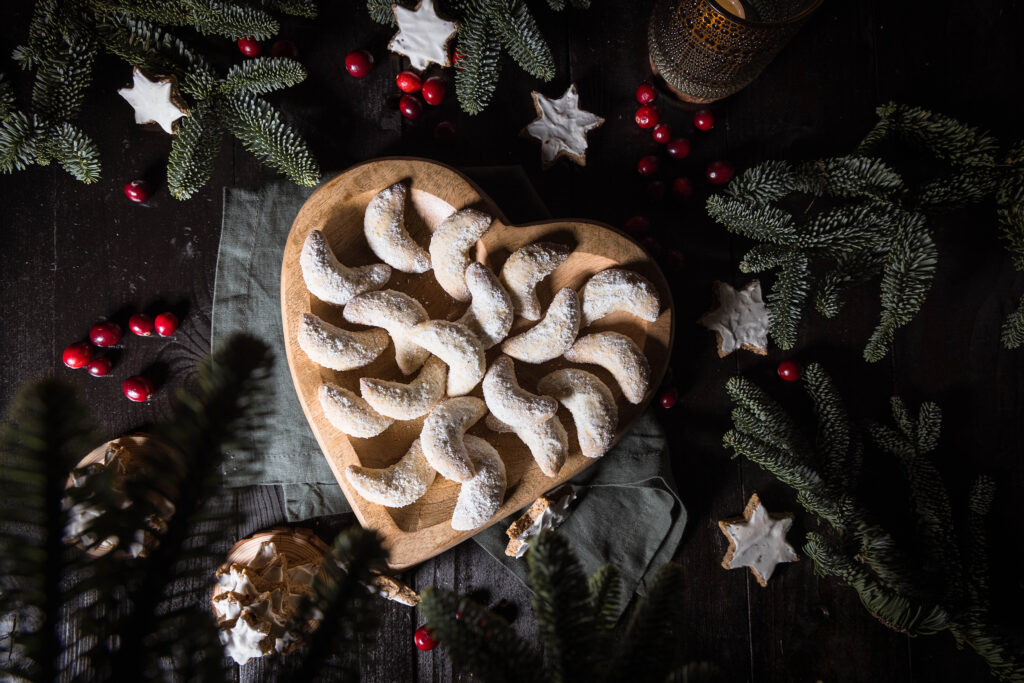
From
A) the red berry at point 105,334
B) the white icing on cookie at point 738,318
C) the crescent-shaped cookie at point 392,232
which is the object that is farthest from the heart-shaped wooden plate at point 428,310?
the red berry at point 105,334

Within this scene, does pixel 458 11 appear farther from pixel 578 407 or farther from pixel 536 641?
pixel 536 641

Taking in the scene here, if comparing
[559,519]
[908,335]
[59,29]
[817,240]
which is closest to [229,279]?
[59,29]

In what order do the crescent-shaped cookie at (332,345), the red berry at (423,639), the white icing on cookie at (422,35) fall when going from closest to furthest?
the crescent-shaped cookie at (332,345)
the white icing on cookie at (422,35)
the red berry at (423,639)

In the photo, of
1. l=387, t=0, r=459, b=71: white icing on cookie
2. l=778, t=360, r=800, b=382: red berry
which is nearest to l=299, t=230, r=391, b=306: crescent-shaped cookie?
l=387, t=0, r=459, b=71: white icing on cookie

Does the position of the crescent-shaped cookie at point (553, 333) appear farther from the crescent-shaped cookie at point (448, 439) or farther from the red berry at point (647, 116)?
the red berry at point (647, 116)

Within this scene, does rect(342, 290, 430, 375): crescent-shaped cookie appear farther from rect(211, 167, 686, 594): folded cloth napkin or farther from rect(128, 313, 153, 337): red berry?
rect(128, 313, 153, 337): red berry

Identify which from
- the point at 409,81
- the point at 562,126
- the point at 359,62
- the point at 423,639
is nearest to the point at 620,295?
the point at 562,126
